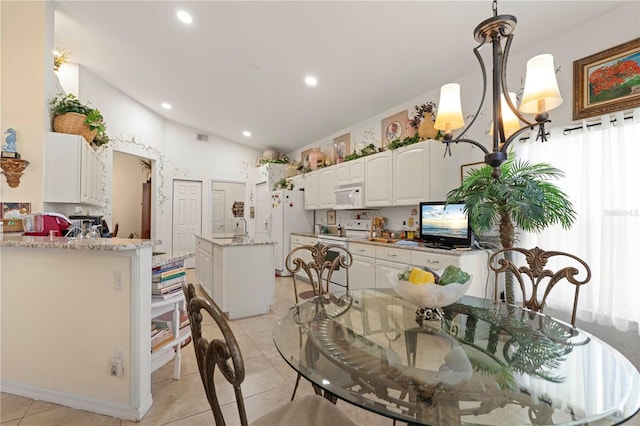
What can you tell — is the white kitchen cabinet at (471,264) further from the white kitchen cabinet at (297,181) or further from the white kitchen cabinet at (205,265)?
the white kitchen cabinet at (297,181)

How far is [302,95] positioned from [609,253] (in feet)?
12.3

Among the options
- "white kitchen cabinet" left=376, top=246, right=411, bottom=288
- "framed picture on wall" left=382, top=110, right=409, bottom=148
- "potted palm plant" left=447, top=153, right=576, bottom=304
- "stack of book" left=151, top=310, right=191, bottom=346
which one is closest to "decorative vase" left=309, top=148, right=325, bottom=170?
"framed picture on wall" left=382, top=110, right=409, bottom=148

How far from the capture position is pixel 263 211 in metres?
6.52

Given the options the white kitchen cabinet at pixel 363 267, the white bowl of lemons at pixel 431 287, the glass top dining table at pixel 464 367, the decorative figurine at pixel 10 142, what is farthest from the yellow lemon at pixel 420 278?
the decorative figurine at pixel 10 142

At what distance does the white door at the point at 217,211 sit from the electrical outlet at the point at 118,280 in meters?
5.69

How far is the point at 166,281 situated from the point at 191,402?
824mm

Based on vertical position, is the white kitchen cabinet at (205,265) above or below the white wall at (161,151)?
below

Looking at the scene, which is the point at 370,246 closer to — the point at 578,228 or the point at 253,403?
the point at 578,228

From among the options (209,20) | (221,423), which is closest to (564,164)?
(221,423)

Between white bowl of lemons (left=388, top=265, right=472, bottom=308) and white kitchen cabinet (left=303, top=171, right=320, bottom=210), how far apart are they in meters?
4.22

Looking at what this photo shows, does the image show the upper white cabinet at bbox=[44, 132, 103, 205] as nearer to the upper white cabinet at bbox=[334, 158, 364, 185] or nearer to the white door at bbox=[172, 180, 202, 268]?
the upper white cabinet at bbox=[334, 158, 364, 185]

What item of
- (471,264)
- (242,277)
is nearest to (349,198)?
(242,277)

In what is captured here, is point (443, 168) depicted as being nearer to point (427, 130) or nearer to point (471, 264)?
point (427, 130)

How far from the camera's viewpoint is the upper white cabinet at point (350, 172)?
445 cm
